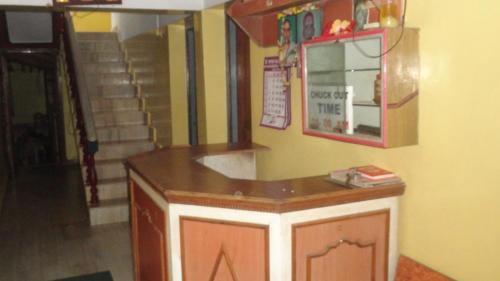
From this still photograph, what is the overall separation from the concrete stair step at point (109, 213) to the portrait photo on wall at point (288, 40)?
8.90 feet

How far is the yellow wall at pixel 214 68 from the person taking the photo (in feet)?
13.4

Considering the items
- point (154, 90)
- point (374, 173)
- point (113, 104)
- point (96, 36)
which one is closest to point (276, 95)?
point (374, 173)

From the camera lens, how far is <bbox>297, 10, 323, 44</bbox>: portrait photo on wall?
2.74 meters

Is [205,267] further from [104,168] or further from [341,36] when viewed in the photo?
[104,168]

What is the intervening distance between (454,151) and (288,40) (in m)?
1.30

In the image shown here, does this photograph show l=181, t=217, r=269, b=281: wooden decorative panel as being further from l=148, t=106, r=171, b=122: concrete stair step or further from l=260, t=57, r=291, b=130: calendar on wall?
l=148, t=106, r=171, b=122: concrete stair step

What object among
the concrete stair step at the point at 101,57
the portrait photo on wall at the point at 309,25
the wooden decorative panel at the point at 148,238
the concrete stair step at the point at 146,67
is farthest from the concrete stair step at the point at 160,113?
the portrait photo on wall at the point at 309,25

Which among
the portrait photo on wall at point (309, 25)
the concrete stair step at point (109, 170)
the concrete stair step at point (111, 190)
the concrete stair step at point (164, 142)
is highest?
the portrait photo on wall at point (309, 25)

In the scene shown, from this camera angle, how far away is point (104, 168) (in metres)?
5.55

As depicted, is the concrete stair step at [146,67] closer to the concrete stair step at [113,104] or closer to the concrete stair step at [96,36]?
the concrete stair step at [113,104]

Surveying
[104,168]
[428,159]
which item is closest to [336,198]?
[428,159]

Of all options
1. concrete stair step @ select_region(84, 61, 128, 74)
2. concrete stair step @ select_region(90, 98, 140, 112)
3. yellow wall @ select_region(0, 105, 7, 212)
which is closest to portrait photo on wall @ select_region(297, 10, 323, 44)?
concrete stair step @ select_region(90, 98, 140, 112)

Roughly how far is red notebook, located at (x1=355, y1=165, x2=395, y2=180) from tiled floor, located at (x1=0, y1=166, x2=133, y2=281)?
2.07 m

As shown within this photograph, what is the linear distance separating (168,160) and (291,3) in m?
1.19
